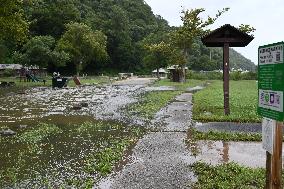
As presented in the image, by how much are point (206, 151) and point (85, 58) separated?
4869cm

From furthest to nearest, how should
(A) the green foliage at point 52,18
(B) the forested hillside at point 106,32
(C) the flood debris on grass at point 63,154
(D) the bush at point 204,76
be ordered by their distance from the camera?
(A) the green foliage at point 52,18, (B) the forested hillside at point 106,32, (D) the bush at point 204,76, (C) the flood debris on grass at point 63,154

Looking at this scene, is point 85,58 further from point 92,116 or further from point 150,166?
point 150,166

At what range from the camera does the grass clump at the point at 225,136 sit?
9836mm

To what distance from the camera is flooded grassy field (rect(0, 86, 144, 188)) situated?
21.8 feet

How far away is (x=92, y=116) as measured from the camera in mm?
14609

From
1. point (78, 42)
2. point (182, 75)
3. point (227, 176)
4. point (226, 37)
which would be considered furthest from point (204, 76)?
point (227, 176)

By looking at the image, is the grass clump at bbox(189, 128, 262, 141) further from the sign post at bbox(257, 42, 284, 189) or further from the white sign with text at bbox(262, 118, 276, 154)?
the white sign with text at bbox(262, 118, 276, 154)

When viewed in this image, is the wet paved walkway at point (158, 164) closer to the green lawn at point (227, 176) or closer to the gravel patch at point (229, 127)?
the green lawn at point (227, 176)

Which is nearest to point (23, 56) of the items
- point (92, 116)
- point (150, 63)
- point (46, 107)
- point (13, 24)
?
point (13, 24)

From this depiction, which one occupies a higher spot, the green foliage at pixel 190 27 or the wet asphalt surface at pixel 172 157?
the green foliage at pixel 190 27

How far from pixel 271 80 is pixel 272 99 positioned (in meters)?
0.22

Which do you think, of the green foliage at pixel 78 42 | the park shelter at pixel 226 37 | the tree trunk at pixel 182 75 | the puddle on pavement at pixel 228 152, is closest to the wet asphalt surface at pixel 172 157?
the puddle on pavement at pixel 228 152

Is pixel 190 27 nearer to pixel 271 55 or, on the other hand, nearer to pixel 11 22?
pixel 11 22

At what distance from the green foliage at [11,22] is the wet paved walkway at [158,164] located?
21.8 m
